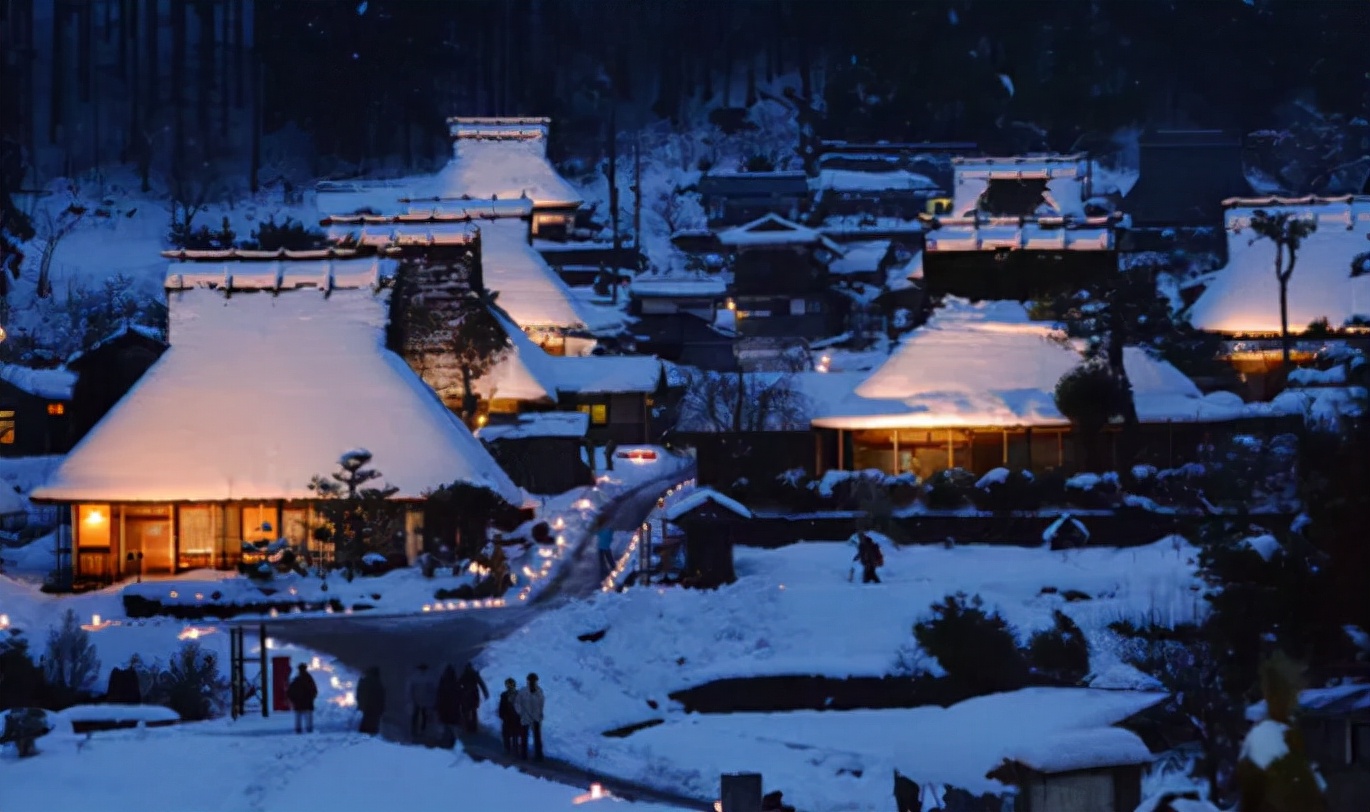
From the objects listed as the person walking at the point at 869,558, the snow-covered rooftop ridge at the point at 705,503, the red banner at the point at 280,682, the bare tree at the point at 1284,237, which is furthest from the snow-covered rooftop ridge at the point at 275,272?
the bare tree at the point at 1284,237

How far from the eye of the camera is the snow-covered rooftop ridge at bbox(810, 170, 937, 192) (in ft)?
122

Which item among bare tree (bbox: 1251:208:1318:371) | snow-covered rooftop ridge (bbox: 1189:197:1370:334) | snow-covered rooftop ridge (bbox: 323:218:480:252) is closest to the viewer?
bare tree (bbox: 1251:208:1318:371)

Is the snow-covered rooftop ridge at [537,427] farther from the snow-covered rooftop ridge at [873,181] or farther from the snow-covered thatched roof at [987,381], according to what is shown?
the snow-covered rooftop ridge at [873,181]

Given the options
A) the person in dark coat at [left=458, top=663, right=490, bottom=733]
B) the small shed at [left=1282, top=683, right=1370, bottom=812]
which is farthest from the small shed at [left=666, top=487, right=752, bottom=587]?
the small shed at [left=1282, top=683, right=1370, bottom=812]

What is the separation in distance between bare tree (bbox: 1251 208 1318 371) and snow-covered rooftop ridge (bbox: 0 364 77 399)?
662 inches

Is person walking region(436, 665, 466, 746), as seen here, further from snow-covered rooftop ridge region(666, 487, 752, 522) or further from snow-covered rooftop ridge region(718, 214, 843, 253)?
snow-covered rooftop ridge region(718, 214, 843, 253)

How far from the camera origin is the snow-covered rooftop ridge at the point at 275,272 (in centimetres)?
1989

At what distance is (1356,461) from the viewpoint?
36.9 feet

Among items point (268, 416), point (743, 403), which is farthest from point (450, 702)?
point (743, 403)

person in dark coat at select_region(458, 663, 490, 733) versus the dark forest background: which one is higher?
the dark forest background

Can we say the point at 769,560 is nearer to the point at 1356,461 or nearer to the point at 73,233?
the point at 1356,461

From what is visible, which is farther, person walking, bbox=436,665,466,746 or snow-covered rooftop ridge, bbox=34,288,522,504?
snow-covered rooftop ridge, bbox=34,288,522,504

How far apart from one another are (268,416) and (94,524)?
2123mm

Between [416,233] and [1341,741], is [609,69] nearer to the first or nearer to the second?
[416,233]
